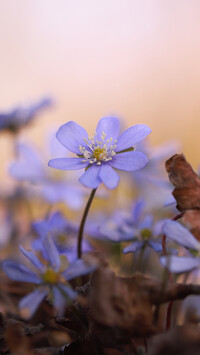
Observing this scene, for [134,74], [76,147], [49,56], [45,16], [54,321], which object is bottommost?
[54,321]

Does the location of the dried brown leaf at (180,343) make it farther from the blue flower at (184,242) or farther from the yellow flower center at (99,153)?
the yellow flower center at (99,153)

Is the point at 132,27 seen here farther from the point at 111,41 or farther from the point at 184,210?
the point at 184,210

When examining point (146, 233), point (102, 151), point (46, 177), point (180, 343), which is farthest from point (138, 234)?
point (46, 177)

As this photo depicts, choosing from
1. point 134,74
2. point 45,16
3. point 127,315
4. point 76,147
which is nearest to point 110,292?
point 127,315

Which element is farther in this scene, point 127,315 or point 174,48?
point 174,48

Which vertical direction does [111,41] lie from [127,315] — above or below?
above

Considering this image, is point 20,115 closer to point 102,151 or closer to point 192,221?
point 102,151

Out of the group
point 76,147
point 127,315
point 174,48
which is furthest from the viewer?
point 174,48
